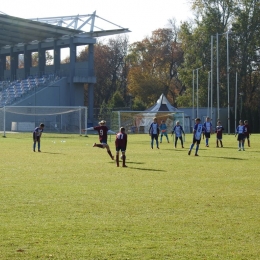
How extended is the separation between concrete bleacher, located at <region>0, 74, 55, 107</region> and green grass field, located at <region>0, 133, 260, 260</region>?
184 feet

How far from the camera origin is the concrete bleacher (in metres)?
77.9

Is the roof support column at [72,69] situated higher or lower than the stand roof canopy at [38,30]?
lower

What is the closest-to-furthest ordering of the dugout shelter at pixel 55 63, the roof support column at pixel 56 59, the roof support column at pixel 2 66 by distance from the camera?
the dugout shelter at pixel 55 63
the roof support column at pixel 56 59
the roof support column at pixel 2 66

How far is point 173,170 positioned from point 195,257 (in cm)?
1355

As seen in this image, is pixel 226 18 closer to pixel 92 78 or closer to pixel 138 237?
pixel 92 78

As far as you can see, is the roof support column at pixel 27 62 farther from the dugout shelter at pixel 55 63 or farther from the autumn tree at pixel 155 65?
the autumn tree at pixel 155 65

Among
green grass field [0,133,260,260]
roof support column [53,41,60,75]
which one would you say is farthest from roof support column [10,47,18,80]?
green grass field [0,133,260,260]

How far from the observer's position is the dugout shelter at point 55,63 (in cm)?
7338

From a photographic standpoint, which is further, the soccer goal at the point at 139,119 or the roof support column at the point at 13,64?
the roof support column at the point at 13,64

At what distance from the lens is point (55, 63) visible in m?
83.1

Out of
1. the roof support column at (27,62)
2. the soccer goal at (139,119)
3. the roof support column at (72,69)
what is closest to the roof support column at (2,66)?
the roof support column at (27,62)

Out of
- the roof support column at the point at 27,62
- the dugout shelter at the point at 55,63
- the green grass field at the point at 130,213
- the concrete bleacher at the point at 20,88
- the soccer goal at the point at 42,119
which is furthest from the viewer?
the roof support column at the point at 27,62

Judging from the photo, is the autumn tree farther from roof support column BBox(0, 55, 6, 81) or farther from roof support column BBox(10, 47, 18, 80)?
roof support column BBox(0, 55, 6, 81)

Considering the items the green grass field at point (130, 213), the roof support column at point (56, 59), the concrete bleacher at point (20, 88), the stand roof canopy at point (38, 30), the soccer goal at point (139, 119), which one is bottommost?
the green grass field at point (130, 213)
